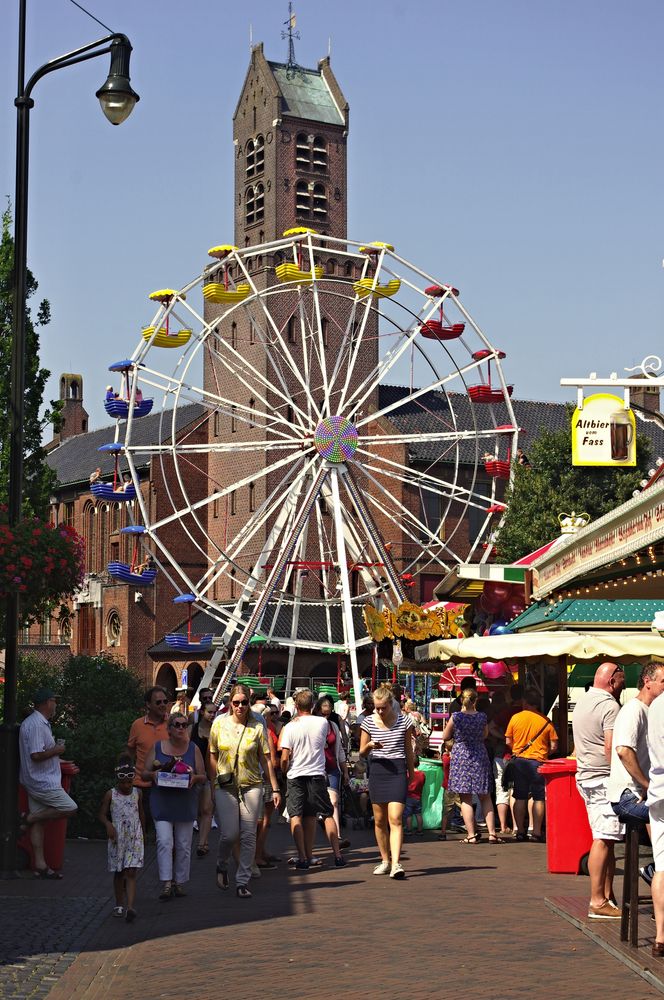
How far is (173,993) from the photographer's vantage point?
28.7 ft

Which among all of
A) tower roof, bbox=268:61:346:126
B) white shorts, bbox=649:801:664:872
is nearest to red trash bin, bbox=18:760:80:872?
white shorts, bbox=649:801:664:872

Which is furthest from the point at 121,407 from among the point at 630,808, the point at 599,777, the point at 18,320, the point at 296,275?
the point at 630,808

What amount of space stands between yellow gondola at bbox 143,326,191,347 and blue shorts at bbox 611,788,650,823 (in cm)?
2794

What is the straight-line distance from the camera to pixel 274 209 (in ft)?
217

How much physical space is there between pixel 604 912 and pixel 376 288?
27867mm

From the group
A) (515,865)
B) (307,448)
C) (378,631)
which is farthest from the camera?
(307,448)

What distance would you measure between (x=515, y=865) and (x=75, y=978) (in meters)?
6.86

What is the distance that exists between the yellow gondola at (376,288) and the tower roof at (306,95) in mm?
31385

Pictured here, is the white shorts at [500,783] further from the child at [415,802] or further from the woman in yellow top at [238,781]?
the woman in yellow top at [238,781]

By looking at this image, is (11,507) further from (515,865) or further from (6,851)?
(515,865)

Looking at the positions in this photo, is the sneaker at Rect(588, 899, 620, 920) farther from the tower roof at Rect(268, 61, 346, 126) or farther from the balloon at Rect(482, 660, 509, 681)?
the tower roof at Rect(268, 61, 346, 126)

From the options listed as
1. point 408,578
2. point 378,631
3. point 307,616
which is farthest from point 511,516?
point 307,616

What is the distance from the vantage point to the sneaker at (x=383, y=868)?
14.6 metres

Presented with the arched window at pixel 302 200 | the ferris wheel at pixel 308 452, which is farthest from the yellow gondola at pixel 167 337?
the arched window at pixel 302 200
